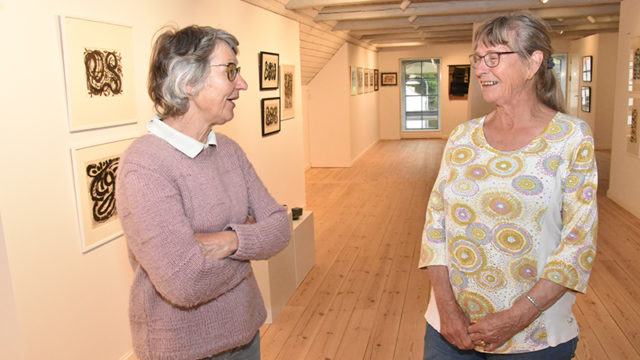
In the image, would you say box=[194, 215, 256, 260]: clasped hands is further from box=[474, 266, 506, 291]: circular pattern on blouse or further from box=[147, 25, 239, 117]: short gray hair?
box=[474, 266, 506, 291]: circular pattern on blouse

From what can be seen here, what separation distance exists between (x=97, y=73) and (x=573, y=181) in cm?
241

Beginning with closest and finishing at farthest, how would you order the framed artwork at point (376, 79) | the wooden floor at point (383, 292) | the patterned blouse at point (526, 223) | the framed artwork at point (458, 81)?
the patterned blouse at point (526, 223) → the wooden floor at point (383, 292) → the framed artwork at point (376, 79) → the framed artwork at point (458, 81)

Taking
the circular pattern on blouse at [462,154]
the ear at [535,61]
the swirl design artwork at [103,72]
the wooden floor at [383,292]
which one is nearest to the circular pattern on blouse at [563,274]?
the circular pattern on blouse at [462,154]

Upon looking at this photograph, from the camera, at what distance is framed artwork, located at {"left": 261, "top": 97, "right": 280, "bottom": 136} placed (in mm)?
5855

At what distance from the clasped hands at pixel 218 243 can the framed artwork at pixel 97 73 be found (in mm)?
1655

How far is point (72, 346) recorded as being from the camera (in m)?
2.82

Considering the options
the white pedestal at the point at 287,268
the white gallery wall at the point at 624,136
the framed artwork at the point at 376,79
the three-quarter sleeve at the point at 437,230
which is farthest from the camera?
the framed artwork at the point at 376,79

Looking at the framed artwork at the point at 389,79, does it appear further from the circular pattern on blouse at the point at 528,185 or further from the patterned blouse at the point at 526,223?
the circular pattern on blouse at the point at 528,185

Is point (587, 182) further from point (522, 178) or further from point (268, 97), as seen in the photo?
point (268, 97)

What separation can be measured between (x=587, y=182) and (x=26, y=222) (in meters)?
2.24

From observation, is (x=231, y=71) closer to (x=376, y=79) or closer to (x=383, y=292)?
(x=383, y=292)

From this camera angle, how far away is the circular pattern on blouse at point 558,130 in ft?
4.79

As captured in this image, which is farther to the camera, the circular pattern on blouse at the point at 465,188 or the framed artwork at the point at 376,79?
the framed artwork at the point at 376,79

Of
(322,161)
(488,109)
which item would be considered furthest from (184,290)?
(322,161)
